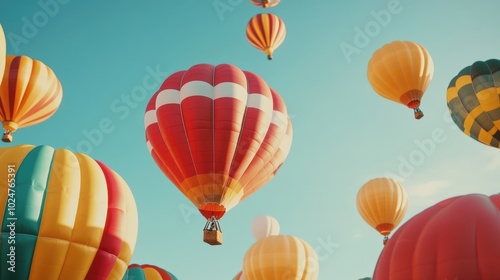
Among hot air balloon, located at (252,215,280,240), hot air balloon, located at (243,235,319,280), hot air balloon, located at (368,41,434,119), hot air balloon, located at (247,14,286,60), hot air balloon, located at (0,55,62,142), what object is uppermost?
hot air balloon, located at (247,14,286,60)

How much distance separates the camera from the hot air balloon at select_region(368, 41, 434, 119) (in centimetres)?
1573

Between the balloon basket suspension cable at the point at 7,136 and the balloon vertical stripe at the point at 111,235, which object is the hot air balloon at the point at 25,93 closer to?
the balloon basket suspension cable at the point at 7,136

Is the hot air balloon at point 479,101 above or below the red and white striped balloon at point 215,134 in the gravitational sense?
above

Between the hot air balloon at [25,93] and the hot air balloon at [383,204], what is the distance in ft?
40.2

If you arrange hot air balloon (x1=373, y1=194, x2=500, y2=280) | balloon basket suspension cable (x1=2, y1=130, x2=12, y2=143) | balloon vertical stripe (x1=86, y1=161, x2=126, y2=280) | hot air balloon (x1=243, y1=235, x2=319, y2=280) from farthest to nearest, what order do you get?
balloon basket suspension cable (x1=2, y1=130, x2=12, y2=143)
hot air balloon (x1=243, y1=235, x2=319, y2=280)
balloon vertical stripe (x1=86, y1=161, x2=126, y2=280)
hot air balloon (x1=373, y1=194, x2=500, y2=280)

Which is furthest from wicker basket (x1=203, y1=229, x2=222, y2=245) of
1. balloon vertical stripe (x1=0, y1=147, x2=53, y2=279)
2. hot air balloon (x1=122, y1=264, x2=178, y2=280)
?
balloon vertical stripe (x1=0, y1=147, x2=53, y2=279)

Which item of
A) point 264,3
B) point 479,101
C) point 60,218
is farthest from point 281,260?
point 264,3

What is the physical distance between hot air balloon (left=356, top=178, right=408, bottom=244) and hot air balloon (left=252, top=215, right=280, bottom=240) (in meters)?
5.53

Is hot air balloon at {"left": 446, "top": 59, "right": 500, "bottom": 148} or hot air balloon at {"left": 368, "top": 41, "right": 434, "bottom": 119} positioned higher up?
hot air balloon at {"left": 368, "top": 41, "right": 434, "bottom": 119}

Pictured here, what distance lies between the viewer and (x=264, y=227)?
2330cm

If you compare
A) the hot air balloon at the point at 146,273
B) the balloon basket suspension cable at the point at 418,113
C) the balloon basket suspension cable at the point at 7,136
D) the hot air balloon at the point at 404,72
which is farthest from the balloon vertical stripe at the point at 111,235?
the balloon basket suspension cable at the point at 418,113

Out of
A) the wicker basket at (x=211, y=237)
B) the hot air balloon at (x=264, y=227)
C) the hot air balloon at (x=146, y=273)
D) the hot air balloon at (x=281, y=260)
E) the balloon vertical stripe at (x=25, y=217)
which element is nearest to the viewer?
the balloon vertical stripe at (x=25, y=217)

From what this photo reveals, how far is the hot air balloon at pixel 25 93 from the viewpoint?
13609 millimetres

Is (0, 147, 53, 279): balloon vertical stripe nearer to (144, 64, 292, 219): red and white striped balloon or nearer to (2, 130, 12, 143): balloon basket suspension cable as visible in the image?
(144, 64, 292, 219): red and white striped balloon
